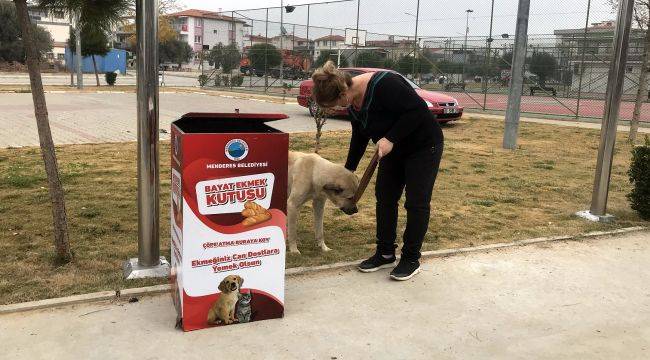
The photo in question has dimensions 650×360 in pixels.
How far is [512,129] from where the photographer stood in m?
11.4

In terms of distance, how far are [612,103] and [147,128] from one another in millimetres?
4757

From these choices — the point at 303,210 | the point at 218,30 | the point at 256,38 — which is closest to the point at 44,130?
the point at 303,210

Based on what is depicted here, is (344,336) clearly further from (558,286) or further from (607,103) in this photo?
(607,103)

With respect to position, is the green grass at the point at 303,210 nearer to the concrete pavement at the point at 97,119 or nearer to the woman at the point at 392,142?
the woman at the point at 392,142

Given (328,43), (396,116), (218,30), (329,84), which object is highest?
(218,30)

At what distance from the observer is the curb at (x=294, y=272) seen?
131 inches

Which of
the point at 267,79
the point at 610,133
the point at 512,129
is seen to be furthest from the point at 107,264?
the point at 267,79

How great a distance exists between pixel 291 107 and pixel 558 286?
17044mm

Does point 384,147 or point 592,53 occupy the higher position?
point 592,53

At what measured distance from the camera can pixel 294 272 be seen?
13.5 ft

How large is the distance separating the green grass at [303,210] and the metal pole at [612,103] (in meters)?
0.31

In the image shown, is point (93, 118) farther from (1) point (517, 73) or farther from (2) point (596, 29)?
(2) point (596, 29)

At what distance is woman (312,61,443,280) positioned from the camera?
3.73 meters

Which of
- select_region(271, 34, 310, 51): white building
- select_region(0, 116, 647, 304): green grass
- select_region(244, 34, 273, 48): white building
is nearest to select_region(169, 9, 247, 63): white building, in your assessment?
select_region(244, 34, 273, 48): white building
